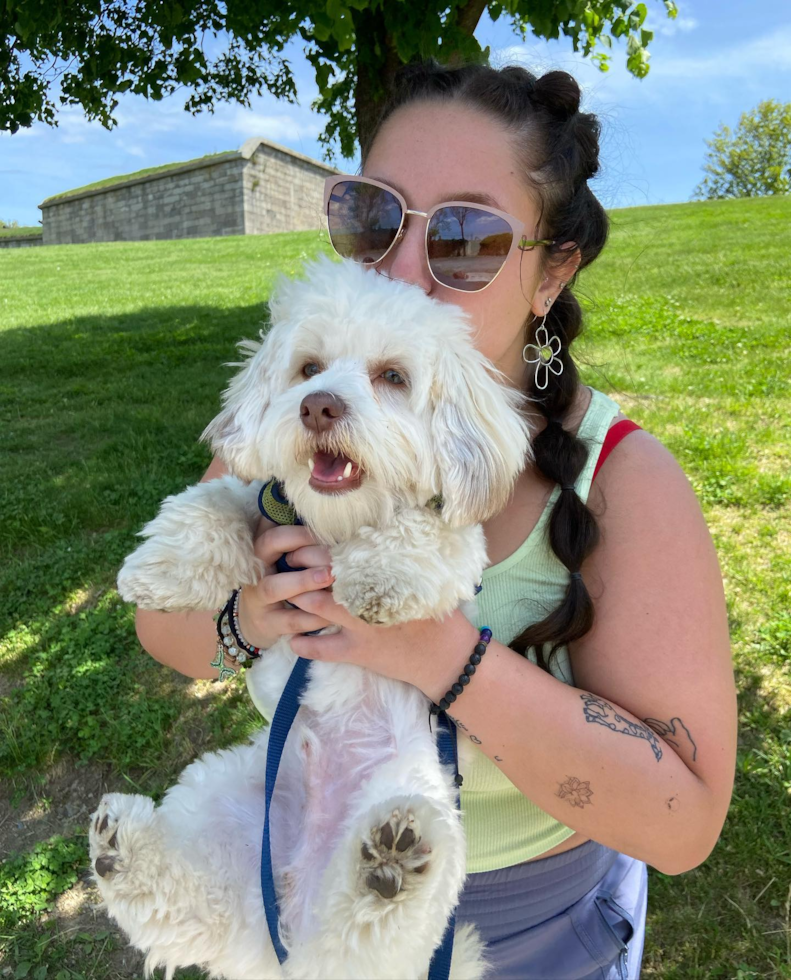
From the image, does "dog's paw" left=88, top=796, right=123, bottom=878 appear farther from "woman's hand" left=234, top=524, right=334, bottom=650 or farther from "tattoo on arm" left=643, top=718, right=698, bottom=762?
"tattoo on arm" left=643, top=718, right=698, bottom=762

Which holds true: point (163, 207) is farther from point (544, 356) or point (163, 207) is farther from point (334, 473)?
point (334, 473)

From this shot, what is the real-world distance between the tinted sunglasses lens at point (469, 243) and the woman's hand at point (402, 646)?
86 cm

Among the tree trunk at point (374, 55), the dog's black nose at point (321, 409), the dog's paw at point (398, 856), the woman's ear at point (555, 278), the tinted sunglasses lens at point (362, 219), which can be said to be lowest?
the dog's paw at point (398, 856)

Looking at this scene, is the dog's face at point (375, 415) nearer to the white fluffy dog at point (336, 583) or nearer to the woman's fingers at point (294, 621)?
the white fluffy dog at point (336, 583)

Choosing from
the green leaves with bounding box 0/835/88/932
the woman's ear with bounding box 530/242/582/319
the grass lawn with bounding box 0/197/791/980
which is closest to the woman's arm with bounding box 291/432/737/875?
the woman's ear with bounding box 530/242/582/319

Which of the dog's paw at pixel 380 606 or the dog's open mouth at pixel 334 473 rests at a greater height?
the dog's open mouth at pixel 334 473

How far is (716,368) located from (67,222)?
36.6m

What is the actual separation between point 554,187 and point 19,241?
141 feet

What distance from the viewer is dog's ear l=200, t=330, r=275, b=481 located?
5.89 ft

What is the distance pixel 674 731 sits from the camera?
5.19 feet

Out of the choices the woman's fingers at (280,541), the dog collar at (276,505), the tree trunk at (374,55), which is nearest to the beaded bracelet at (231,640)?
the woman's fingers at (280,541)

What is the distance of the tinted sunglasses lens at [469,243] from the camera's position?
1.79m

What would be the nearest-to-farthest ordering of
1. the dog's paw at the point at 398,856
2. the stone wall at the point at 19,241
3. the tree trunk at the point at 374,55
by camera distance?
1. the dog's paw at the point at 398,856
2. the tree trunk at the point at 374,55
3. the stone wall at the point at 19,241

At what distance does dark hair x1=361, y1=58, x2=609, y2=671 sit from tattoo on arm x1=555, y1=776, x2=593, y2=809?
285mm
